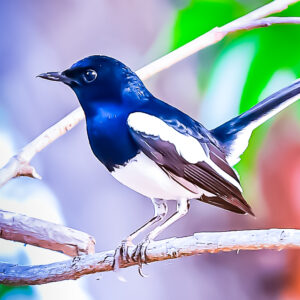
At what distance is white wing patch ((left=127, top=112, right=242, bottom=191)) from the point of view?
1173mm

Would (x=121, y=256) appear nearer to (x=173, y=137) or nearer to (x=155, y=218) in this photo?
(x=155, y=218)

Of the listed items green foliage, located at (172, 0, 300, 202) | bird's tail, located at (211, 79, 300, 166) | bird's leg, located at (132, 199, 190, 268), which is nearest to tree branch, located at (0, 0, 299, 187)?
green foliage, located at (172, 0, 300, 202)

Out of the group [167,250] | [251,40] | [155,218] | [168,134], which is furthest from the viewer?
[251,40]

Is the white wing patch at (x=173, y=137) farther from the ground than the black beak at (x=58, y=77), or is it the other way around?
the black beak at (x=58, y=77)

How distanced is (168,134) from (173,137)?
13 millimetres

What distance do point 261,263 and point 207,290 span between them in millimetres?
151

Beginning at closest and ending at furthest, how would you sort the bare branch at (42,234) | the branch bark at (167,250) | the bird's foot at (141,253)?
the branch bark at (167,250) < the bird's foot at (141,253) < the bare branch at (42,234)

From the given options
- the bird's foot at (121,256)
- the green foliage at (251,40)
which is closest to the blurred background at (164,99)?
the green foliage at (251,40)

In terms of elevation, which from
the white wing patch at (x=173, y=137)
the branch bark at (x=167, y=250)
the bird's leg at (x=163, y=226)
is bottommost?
the branch bark at (x=167, y=250)

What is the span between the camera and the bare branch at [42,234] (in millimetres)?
1252

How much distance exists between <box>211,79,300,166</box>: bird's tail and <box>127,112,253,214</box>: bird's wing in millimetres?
95

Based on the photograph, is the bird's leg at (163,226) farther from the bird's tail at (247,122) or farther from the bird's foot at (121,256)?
the bird's tail at (247,122)

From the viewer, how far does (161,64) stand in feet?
4.54

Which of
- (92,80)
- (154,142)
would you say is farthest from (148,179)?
(92,80)
